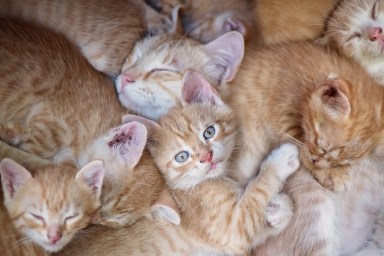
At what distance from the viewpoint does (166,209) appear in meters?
2.17

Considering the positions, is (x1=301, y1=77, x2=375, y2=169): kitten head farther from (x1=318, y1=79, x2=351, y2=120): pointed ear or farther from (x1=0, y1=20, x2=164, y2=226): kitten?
(x1=0, y1=20, x2=164, y2=226): kitten

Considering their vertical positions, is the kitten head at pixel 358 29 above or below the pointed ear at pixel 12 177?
above

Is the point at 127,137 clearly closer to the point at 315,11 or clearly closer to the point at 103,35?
the point at 103,35

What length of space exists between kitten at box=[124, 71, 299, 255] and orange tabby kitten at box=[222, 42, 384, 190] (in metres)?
0.16

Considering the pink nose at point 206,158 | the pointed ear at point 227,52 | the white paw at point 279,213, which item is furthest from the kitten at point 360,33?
the pink nose at point 206,158

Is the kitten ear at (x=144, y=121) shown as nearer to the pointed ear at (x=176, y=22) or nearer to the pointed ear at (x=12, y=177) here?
the pointed ear at (x=12, y=177)

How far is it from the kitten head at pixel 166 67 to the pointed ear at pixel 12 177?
0.62 meters

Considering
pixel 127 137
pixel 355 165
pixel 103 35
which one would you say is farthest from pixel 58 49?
pixel 355 165

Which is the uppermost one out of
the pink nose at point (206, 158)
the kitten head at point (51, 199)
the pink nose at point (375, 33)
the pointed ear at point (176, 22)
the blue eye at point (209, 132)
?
the pink nose at point (375, 33)

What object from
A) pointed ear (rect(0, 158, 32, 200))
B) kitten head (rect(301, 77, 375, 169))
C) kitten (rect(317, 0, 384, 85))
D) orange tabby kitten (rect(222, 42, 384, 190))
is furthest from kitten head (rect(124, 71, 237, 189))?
kitten (rect(317, 0, 384, 85))

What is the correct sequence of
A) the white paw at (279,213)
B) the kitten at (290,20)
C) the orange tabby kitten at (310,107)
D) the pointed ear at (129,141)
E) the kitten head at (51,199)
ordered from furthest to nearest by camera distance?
the kitten at (290,20), the white paw at (279,213), the orange tabby kitten at (310,107), the pointed ear at (129,141), the kitten head at (51,199)

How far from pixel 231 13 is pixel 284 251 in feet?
3.81

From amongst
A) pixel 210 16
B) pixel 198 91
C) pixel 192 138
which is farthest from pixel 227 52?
pixel 192 138

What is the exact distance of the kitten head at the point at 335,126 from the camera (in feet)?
7.16
